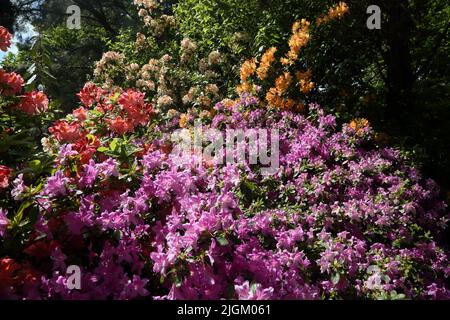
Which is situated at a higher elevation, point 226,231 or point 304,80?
point 304,80

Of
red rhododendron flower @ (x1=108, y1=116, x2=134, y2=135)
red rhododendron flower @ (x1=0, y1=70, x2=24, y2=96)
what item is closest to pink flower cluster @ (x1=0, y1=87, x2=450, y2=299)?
red rhododendron flower @ (x1=108, y1=116, x2=134, y2=135)

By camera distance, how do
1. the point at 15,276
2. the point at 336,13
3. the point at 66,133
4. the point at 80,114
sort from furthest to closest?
1. the point at 336,13
2. the point at 80,114
3. the point at 66,133
4. the point at 15,276

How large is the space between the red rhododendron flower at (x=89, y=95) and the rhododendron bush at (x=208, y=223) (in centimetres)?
36

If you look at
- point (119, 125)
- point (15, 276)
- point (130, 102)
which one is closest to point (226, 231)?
point (15, 276)

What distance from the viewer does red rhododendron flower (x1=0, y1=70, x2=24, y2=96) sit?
2404 mm

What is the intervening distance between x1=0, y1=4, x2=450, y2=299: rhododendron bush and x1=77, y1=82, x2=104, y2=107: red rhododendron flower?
0.36 metres

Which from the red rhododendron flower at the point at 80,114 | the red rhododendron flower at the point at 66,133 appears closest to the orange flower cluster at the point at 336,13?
the red rhododendron flower at the point at 80,114

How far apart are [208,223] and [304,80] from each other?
2592 millimetres

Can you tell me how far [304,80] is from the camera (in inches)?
160

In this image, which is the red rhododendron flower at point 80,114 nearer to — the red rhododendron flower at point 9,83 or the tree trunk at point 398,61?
the red rhododendron flower at point 9,83

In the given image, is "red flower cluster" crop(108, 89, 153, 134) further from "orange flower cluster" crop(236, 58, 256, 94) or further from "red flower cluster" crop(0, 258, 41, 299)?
"orange flower cluster" crop(236, 58, 256, 94)

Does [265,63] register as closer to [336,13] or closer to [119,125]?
[336,13]

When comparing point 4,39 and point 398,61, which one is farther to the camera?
point 398,61
